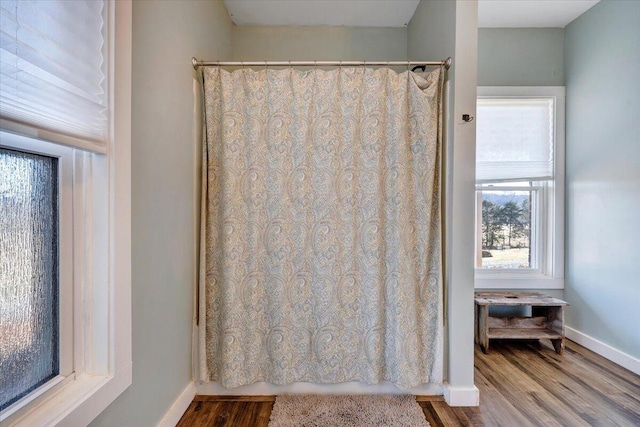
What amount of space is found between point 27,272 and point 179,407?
1.09 meters

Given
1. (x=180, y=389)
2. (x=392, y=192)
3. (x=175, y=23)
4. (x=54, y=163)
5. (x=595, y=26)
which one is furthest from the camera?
(x=595, y=26)

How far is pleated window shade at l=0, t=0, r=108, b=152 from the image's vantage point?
759mm

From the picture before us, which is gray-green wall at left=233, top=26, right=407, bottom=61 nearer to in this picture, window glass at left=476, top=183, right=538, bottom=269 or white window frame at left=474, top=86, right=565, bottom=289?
Answer: white window frame at left=474, top=86, right=565, bottom=289

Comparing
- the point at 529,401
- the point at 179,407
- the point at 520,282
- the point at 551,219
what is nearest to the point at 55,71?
the point at 179,407

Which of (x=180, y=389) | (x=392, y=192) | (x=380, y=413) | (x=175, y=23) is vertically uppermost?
(x=175, y=23)

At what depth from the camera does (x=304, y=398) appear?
72.5 inches

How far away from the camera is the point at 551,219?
2.78 metres

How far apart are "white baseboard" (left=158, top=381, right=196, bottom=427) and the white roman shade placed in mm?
2598

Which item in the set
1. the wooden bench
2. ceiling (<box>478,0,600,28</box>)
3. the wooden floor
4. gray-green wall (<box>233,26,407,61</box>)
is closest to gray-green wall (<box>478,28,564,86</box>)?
ceiling (<box>478,0,600,28</box>)

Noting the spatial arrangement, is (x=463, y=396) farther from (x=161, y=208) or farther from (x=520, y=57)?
(x=520, y=57)

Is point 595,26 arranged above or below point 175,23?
above

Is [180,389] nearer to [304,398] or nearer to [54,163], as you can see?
[304,398]

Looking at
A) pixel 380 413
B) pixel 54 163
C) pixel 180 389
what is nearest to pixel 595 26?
→ pixel 380 413

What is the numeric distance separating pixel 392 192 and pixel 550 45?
2.24 metres
